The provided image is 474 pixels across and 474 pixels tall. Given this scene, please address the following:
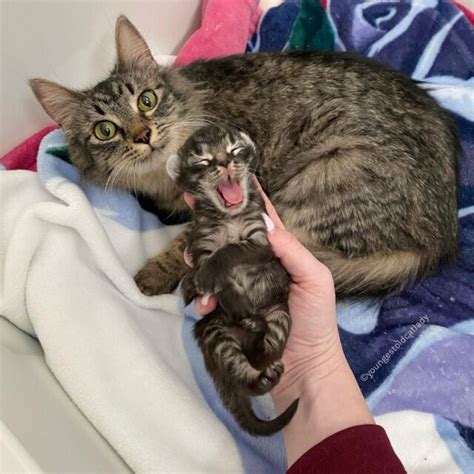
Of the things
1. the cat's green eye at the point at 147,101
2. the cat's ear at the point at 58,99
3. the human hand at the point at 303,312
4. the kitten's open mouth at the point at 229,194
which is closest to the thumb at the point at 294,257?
the human hand at the point at 303,312

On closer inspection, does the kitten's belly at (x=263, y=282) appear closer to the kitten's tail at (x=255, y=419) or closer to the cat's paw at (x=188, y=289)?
the cat's paw at (x=188, y=289)

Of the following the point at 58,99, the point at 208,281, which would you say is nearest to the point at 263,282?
the point at 208,281

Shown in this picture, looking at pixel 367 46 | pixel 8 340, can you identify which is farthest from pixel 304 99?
pixel 8 340

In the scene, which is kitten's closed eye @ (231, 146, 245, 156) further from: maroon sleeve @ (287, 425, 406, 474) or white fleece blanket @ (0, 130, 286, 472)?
maroon sleeve @ (287, 425, 406, 474)

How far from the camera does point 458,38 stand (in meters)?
2.49

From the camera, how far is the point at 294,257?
4.95 feet

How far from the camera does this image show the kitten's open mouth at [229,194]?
59.2 inches

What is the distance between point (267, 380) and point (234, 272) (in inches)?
12.2

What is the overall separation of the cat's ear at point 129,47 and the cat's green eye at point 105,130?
27 centimetres

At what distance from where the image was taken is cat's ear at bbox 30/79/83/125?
6.01 feet

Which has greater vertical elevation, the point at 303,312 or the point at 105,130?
the point at 105,130

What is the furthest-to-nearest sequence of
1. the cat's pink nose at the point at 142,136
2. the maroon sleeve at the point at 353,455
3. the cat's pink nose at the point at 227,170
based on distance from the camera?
the cat's pink nose at the point at 142,136 → the cat's pink nose at the point at 227,170 → the maroon sleeve at the point at 353,455

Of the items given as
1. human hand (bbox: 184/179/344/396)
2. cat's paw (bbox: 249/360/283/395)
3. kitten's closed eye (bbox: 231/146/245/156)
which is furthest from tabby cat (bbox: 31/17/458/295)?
cat's paw (bbox: 249/360/283/395)

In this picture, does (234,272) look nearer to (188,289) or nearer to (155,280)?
(188,289)
